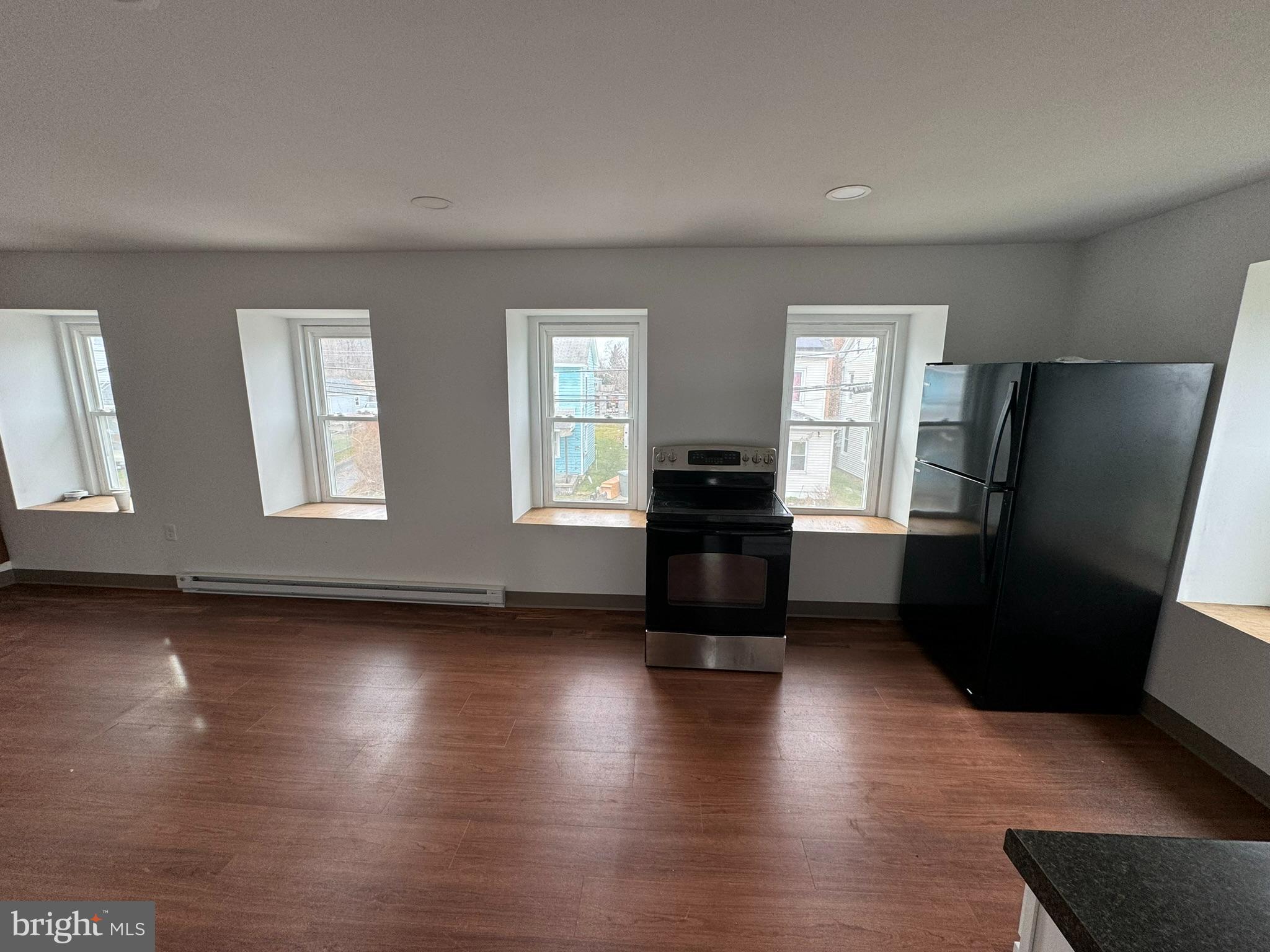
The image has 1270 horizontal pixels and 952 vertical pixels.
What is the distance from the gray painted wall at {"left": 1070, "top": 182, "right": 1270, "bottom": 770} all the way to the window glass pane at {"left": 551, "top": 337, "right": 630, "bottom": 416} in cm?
249

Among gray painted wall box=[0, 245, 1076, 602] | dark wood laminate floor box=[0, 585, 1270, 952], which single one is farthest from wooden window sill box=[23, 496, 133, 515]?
dark wood laminate floor box=[0, 585, 1270, 952]

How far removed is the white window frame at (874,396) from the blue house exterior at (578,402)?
1.22 metres

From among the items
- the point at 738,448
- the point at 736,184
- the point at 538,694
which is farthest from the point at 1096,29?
the point at 538,694

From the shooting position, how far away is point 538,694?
89.0 inches

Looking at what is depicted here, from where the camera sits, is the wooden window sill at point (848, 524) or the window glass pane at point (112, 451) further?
the window glass pane at point (112, 451)

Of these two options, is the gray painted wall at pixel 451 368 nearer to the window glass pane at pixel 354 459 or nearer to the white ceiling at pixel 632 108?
the window glass pane at pixel 354 459

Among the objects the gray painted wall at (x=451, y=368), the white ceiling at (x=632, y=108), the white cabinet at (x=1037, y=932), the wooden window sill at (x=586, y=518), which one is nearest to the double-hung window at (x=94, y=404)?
the gray painted wall at (x=451, y=368)

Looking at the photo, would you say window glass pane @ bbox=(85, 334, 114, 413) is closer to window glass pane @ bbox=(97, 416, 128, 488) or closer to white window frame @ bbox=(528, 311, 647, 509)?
window glass pane @ bbox=(97, 416, 128, 488)

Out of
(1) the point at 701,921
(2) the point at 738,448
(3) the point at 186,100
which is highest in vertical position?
(3) the point at 186,100

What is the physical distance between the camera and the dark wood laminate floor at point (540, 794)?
Answer: 1.33 meters

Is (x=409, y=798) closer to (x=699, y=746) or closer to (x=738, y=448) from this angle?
(x=699, y=746)

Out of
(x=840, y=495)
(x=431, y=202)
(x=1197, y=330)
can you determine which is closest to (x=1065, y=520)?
(x=1197, y=330)

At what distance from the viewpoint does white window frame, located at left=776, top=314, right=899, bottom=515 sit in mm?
3021

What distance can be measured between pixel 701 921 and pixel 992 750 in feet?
4.56
